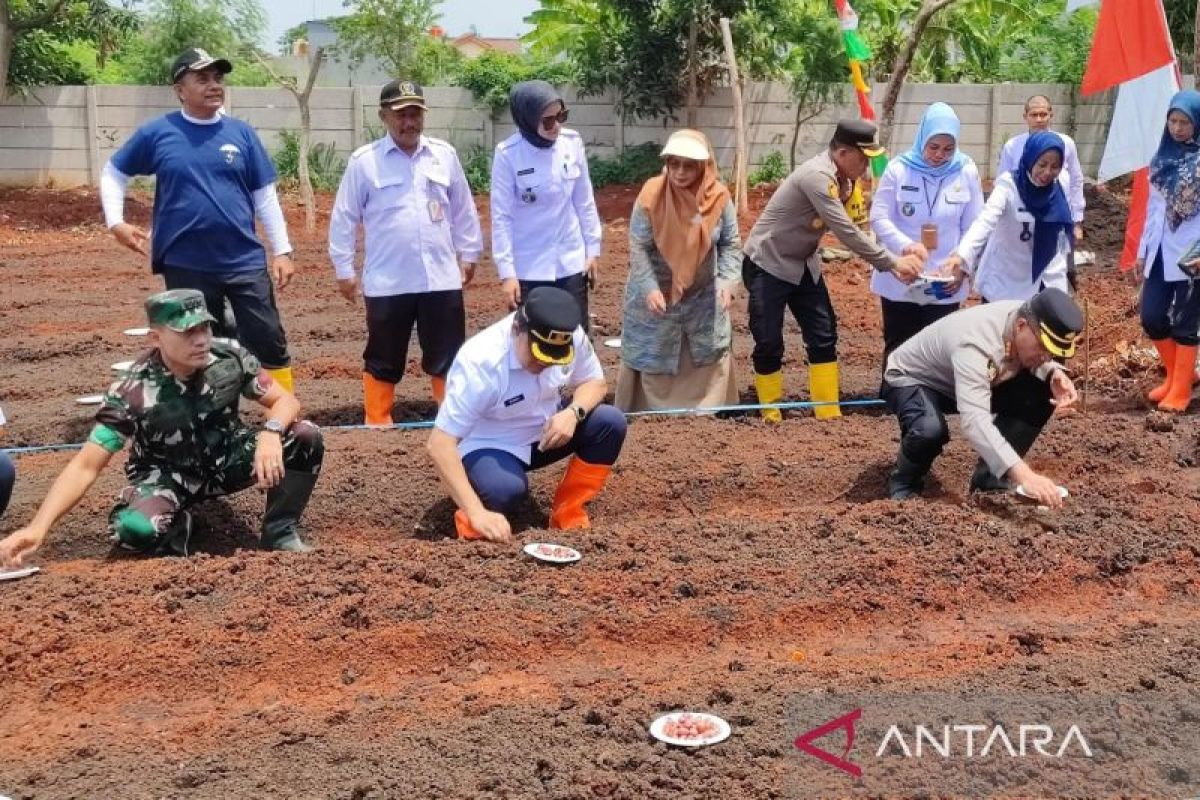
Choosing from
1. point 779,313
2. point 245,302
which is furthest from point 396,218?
point 779,313

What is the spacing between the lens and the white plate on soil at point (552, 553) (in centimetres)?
450

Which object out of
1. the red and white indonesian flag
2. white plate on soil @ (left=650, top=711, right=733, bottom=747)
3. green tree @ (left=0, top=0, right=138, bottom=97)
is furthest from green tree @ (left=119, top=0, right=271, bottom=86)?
white plate on soil @ (left=650, top=711, right=733, bottom=747)

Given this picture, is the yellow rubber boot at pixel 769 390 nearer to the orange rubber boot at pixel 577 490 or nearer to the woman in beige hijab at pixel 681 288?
the woman in beige hijab at pixel 681 288

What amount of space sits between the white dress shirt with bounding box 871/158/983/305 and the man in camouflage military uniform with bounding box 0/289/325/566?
10.5 feet

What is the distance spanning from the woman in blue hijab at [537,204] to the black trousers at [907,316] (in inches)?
64.1

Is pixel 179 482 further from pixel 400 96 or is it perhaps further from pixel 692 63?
pixel 692 63

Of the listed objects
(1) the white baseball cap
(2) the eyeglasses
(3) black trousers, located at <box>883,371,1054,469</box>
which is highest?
(2) the eyeglasses

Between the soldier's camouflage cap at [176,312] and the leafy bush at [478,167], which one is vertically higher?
the leafy bush at [478,167]

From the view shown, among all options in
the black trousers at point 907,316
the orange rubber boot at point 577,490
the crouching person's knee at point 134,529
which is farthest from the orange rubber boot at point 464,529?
the black trousers at point 907,316

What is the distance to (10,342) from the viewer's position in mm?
9383

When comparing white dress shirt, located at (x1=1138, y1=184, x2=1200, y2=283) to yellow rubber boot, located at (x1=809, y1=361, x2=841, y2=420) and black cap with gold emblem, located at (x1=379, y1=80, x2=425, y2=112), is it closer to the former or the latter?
yellow rubber boot, located at (x1=809, y1=361, x2=841, y2=420)

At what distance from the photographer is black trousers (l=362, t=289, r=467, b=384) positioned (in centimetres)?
656

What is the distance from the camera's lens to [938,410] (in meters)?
5.46

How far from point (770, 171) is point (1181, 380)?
37.1ft
